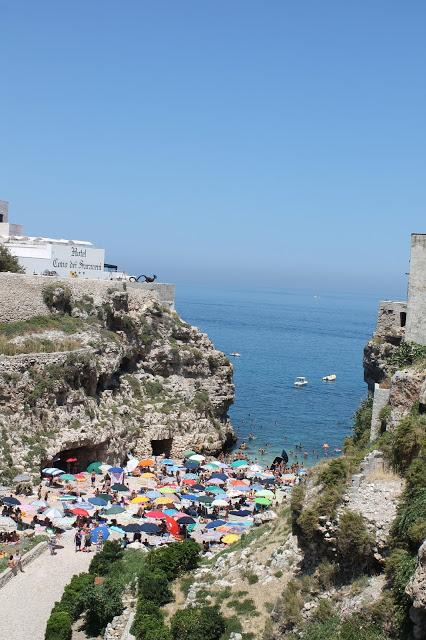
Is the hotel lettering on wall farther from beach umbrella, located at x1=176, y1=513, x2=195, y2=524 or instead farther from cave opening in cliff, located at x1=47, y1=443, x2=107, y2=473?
beach umbrella, located at x1=176, y1=513, x2=195, y2=524

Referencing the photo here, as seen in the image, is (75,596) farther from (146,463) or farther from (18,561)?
(146,463)

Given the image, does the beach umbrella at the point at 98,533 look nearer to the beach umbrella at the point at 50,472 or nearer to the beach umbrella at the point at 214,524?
the beach umbrella at the point at 214,524

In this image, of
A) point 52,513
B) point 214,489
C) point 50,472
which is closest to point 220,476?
point 214,489

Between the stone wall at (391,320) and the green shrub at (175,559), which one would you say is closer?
the green shrub at (175,559)

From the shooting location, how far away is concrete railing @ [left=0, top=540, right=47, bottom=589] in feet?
84.4

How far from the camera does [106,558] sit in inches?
1067

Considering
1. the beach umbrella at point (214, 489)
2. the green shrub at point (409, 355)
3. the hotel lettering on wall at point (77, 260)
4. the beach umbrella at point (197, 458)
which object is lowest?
the beach umbrella at point (214, 489)

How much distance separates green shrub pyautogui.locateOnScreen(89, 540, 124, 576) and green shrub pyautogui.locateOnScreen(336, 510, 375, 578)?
11.0m

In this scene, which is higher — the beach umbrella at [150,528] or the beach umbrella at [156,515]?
the beach umbrella at [156,515]

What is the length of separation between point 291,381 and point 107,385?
51.6 m

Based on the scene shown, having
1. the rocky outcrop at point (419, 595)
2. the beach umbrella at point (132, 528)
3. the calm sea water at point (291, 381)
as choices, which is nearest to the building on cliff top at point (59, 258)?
the calm sea water at point (291, 381)

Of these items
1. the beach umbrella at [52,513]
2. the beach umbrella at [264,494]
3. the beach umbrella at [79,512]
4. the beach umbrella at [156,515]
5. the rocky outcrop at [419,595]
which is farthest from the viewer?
the beach umbrella at [264,494]

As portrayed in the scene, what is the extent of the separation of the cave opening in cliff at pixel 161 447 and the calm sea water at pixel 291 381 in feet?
22.3

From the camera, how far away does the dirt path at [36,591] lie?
22859mm
